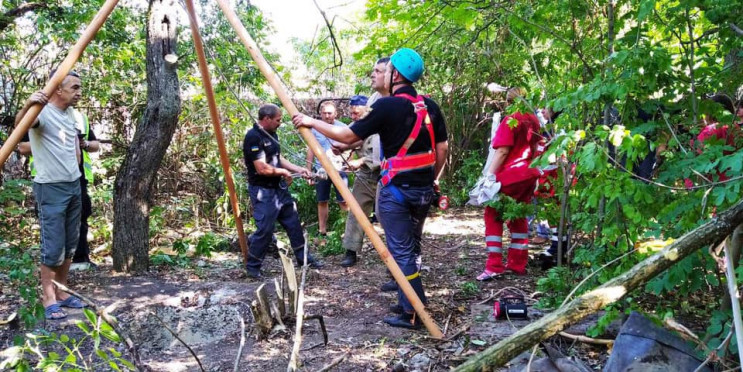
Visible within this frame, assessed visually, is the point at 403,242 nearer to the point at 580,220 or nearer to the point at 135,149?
the point at 580,220

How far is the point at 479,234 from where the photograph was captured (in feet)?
25.8

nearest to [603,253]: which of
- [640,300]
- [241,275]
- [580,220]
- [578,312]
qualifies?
[580,220]

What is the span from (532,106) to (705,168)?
1511 millimetres

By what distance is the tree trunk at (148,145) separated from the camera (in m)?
5.39

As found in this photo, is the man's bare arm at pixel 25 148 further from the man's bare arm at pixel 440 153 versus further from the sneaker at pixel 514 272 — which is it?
the sneaker at pixel 514 272

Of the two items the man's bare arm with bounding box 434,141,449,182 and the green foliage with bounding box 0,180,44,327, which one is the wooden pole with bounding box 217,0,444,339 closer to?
the man's bare arm with bounding box 434,141,449,182

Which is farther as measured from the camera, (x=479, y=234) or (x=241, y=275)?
(x=479, y=234)

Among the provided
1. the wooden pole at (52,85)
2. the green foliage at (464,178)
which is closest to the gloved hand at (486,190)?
the wooden pole at (52,85)

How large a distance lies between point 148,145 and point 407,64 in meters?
2.95

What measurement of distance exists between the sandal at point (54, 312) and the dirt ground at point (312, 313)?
63 mm

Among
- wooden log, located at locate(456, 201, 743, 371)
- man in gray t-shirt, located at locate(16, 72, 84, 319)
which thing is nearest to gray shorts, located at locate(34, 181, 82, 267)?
man in gray t-shirt, located at locate(16, 72, 84, 319)

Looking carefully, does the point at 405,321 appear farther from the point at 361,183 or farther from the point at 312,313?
the point at 361,183

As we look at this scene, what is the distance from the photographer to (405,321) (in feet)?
13.6

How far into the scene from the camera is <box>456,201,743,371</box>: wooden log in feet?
5.43
